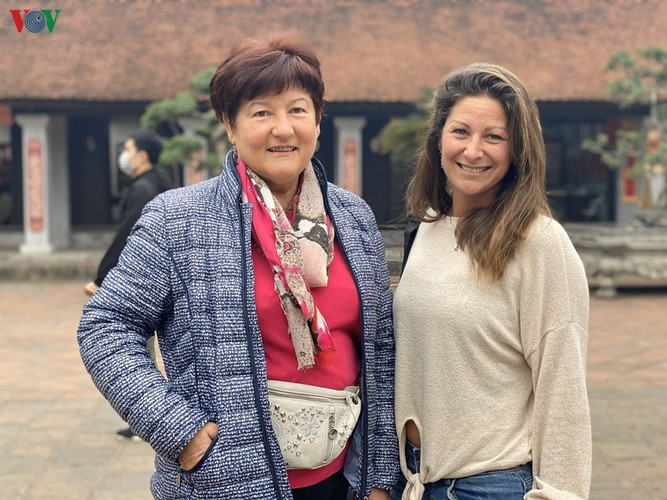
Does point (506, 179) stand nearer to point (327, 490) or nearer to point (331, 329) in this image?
point (331, 329)

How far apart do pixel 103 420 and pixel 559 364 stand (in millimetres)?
3874

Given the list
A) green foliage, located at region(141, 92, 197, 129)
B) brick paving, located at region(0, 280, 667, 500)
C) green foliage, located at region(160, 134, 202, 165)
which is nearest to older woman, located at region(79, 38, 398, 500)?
brick paving, located at region(0, 280, 667, 500)

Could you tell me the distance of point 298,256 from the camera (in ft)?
5.49

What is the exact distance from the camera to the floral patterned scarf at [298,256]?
5.39ft

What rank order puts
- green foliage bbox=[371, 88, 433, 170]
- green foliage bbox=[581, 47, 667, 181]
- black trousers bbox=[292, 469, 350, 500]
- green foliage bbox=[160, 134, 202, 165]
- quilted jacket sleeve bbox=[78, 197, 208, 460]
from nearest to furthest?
quilted jacket sleeve bbox=[78, 197, 208, 460] → black trousers bbox=[292, 469, 350, 500] → green foliage bbox=[160, 134, 202, 165] → green foliage bbox=[581, 47, 667, 181] → green foliage bbox=[371, 88, 433, 170]

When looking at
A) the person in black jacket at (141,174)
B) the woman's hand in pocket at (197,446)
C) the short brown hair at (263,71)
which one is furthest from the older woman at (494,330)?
the person in black jacket at (141,174)

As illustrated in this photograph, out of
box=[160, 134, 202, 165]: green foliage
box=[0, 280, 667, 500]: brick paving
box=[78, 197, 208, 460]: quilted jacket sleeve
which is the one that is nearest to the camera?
box=[78, 197, 208, 460]: quilted jacket sleeve

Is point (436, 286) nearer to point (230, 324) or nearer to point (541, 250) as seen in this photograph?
point (541, 250)

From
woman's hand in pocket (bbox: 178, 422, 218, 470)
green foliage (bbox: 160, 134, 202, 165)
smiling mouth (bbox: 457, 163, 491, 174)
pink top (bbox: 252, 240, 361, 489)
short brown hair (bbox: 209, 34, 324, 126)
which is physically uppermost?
short brown hair (bbox: 209, 34, 324, 126)

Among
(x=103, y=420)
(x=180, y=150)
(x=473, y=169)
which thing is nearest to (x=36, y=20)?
(x=103, y=420)

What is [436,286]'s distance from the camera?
5.89ft

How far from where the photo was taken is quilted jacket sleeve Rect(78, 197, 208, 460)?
1560mm

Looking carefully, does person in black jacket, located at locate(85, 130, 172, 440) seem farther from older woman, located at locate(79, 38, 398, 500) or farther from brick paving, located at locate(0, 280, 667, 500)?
older woman, located at locate(79, 38, 398, 500)

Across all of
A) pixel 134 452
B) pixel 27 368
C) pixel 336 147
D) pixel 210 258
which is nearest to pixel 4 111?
pixel 336 147
